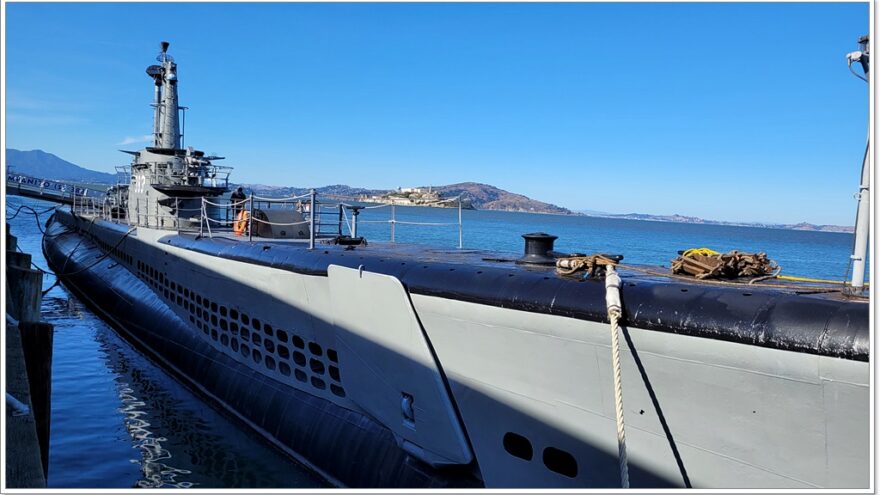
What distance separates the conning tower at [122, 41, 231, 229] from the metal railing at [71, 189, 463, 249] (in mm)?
61

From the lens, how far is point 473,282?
6477 mm

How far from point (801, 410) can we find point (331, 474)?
20.4 ft

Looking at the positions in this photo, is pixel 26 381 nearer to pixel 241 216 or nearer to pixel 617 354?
pixel 617 354

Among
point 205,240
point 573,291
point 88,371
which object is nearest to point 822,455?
point 573,291

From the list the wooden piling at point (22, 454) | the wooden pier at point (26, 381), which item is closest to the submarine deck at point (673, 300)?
the wooden pier at point (26, 381)

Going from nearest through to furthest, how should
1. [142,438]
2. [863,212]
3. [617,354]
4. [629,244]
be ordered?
[863,212] < [617,354] < [142,438] < [629,244]

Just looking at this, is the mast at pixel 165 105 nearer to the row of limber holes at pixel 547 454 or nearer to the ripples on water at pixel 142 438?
the ripples on water at pixel 142 438

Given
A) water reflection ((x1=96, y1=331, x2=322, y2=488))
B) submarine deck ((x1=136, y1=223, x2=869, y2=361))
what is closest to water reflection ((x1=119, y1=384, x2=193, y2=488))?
water reflection ((x1=96, y1=331, x2=322, y2=488))

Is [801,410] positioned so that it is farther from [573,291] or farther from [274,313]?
[274,313]

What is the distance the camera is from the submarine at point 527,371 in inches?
172

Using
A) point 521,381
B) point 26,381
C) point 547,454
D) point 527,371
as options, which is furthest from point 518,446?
point 26,381

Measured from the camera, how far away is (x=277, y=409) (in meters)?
9.91

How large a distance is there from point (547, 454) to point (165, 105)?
69.8ft

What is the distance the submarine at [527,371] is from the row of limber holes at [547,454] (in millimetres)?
14
